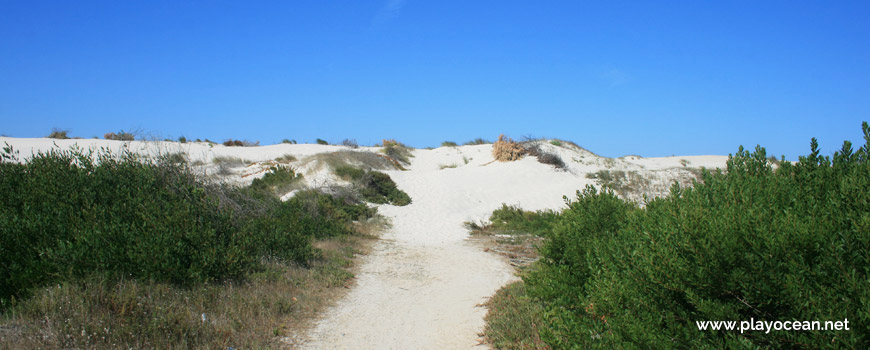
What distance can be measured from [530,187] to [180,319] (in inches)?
789

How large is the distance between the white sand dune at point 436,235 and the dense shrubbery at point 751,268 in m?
2.74

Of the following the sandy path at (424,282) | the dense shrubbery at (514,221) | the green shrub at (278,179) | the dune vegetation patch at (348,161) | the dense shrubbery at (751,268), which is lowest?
the sandy path at (424,282)

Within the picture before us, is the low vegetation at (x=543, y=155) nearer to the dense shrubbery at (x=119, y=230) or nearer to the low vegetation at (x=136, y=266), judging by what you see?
the dense shrubbery at (x=119, y=230)

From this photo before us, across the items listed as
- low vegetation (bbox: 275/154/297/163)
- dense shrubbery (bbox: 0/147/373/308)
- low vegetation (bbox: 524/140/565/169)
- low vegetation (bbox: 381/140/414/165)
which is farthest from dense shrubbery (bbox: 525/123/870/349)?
low vegetation (bbox: 381/140/414/165)

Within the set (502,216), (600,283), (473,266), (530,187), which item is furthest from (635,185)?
(600,283)

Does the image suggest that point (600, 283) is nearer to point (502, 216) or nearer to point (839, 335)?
point (839, 335)

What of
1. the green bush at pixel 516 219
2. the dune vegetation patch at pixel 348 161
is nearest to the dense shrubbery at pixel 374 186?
the dune vegetation patch at pixel 348 161

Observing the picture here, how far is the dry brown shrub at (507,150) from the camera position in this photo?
2880 centimetres

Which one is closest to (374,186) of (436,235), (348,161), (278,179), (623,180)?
(278,179)

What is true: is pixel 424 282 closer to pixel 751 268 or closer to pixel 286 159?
pixel 751 268

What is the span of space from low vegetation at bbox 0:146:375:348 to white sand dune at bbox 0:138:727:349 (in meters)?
0.89

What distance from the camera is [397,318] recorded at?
6645 mm

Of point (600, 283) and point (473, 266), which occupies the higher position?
point (600, 283)

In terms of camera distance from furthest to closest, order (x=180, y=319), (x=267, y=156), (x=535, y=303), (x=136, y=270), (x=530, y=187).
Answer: (x=267, y=156)
(x=530, y=187)
(x=535, y=303)
(x=136, y=270)
(x=180, y=319)
